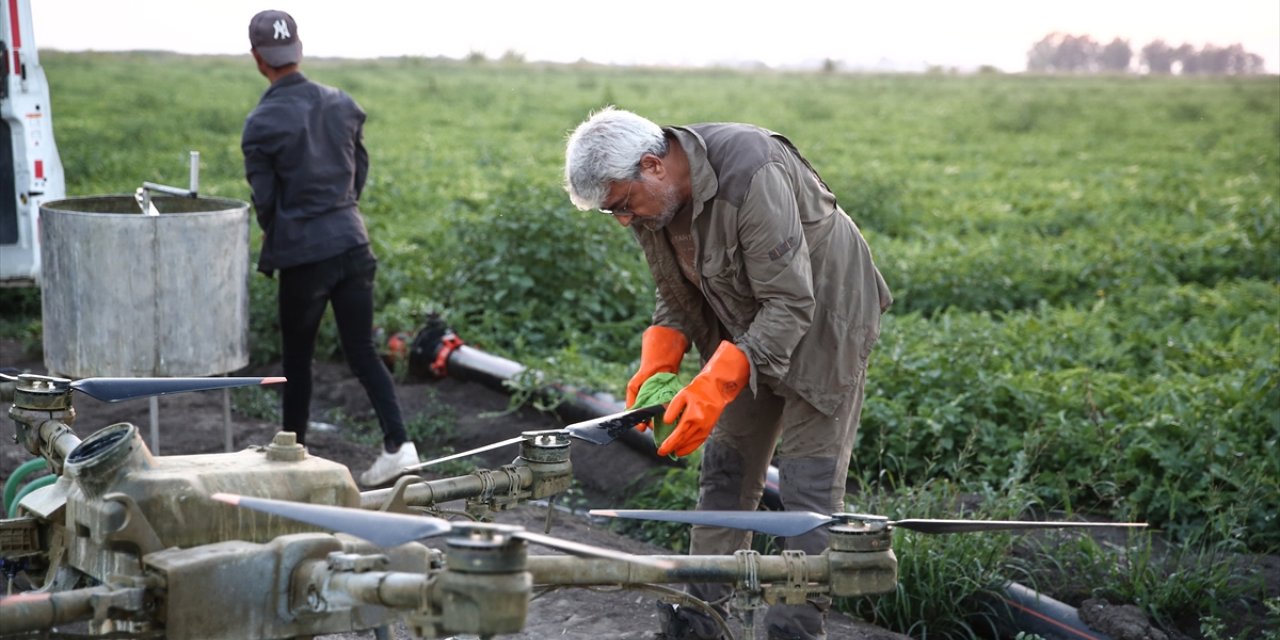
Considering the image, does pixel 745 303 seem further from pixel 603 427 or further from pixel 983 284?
pixel 983 284

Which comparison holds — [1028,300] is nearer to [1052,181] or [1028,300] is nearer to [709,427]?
[709,427]

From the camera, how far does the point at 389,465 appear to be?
5.57m

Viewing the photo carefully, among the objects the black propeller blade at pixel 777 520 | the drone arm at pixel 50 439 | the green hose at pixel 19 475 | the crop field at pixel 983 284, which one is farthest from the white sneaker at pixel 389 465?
the black propeller blade at pixel 777 520

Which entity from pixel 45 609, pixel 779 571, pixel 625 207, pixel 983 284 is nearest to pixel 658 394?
pixel 625 207

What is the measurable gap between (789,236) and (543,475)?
0.91m

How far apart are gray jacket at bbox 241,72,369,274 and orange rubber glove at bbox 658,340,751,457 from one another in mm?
2315

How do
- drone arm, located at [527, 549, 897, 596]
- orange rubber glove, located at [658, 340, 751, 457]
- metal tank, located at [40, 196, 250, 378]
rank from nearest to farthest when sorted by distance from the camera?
drone arm, located at [527, 549, 897, 596]
orange rubber glove, located at [658, 340, 751, 457]
metal tank, located at [40, 196, 250, 378]

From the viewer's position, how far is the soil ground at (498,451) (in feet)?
13.7

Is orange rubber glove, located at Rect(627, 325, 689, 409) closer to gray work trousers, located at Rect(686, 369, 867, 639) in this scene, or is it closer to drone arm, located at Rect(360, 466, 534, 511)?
gray work trousers, located at Rect(686, 369, 867, 639)

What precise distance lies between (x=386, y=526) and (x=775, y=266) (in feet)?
5.02

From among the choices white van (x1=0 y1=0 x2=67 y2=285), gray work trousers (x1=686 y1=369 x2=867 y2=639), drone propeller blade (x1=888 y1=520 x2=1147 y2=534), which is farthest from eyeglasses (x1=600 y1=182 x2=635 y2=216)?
white van (x1=0 y1=0 x2=67 y2=285)

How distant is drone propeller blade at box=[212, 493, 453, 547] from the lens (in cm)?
228

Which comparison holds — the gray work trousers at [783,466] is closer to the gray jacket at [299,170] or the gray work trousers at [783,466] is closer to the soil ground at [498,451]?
the soil ground at [498,451]

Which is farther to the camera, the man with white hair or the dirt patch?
the dirt patch
